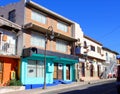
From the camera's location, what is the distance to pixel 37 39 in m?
31.2

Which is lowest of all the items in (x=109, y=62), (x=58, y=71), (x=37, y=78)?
(x=37, y=78)

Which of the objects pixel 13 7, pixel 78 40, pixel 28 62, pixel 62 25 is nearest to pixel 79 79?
pixel 78 40

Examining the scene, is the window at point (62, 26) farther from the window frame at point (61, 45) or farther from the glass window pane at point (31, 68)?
the glass window pane at point (31, 68)

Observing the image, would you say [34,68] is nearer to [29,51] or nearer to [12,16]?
[29,51]

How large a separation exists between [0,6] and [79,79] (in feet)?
47.6

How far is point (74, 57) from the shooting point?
36.5m

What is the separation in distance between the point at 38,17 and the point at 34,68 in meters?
5.89

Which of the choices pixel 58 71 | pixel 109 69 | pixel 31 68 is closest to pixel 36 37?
pixel 31 68

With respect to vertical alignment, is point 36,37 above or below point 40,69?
above

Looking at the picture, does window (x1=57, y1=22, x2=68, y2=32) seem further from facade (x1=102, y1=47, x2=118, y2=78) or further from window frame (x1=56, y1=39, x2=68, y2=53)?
facade (x1=102, y1=47, x2=118, y2=78)

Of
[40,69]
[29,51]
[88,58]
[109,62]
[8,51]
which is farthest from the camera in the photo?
[109,62]

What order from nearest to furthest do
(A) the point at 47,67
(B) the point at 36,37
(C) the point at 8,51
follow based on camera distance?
1. (C) the point at 8,51
2. (B) the point at 36,37
3. (A) the point at 47,67

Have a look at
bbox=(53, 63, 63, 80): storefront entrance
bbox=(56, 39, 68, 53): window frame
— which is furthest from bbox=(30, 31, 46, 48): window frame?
bbox=(53, 63, 63, 80): storefront entrance

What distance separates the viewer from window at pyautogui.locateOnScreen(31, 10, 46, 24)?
3088 centimetres
